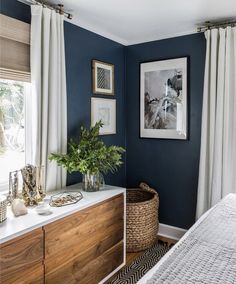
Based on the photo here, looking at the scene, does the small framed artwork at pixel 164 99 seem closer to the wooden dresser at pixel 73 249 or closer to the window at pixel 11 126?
the wooden dresser at pixel 73 249

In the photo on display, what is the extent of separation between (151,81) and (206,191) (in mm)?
1425

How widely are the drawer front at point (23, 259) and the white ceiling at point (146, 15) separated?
190 centimetres

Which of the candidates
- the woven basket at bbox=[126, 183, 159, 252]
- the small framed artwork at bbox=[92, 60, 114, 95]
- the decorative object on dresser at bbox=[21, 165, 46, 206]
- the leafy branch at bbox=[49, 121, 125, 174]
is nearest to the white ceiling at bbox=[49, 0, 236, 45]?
the small framed artwork at bbox=[92, 60, 114, 95]

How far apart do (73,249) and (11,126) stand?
1.11 meters

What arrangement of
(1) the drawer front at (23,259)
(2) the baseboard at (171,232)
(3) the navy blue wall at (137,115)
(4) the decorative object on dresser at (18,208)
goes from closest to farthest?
(1) the drawer front at (23,259) → (4) the decorative object on dresser at (18,208) → (3) the navy blue wall at (137,115) → (2) the baseboard at (171,232)

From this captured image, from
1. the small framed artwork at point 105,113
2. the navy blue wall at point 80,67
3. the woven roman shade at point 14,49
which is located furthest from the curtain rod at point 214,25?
the woven roman shade at point 14,49

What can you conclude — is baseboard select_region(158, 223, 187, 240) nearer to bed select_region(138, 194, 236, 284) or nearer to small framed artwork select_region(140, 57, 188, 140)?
small framed artwork select_region(140, 57, 188, 140)

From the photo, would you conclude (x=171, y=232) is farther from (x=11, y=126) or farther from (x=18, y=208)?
(x=11, y=126)

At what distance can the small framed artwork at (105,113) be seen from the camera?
9.61 feet

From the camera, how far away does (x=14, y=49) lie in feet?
6.78

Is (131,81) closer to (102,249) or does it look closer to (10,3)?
(10,3)

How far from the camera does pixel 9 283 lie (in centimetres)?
150

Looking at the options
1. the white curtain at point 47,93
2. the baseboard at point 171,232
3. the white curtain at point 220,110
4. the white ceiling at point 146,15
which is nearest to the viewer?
the white curtain at point 47,93

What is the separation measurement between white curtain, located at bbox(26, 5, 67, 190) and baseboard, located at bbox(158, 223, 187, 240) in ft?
5.06
